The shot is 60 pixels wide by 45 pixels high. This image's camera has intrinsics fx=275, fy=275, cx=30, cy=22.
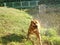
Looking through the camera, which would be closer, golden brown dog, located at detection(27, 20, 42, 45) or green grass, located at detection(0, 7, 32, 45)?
golden brown dog, located at detection(27, 20, 42, 45)

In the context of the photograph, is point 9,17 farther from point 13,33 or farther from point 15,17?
point 13,33

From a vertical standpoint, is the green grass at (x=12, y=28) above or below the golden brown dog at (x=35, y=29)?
below

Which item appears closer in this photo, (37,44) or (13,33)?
(37,44)

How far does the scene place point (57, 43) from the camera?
10602 millimetres

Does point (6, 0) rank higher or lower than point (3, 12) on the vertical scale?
lower

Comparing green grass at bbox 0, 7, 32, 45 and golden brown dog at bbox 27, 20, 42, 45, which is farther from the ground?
golden brown dog at bbox 27, 20, 42, 45

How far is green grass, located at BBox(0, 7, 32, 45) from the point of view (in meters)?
10.7

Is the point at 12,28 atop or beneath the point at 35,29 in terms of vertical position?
beneath

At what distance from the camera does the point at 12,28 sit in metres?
12.1

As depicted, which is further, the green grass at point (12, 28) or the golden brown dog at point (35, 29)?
the green grass at point (12, 28)

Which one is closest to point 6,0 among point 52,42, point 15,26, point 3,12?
point 3,12

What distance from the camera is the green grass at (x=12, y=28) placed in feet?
35.0

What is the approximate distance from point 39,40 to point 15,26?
2446 mm

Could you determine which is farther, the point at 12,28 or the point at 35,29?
the point at 12,28
